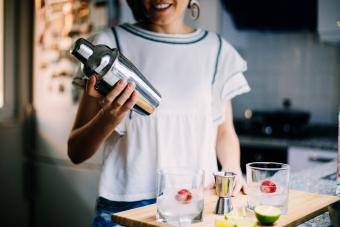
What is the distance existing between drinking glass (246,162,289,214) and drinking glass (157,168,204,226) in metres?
0.13

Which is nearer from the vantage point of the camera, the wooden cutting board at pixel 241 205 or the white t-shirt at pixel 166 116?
the wooden cutting board at pixel 241 205

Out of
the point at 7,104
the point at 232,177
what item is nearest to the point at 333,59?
the point at 7,104

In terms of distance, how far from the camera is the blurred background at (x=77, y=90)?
3.27 meters

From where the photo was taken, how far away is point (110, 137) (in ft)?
5.03

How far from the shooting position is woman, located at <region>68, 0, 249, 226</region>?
147 cm

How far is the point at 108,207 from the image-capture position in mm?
1512

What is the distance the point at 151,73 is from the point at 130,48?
95 millimetres

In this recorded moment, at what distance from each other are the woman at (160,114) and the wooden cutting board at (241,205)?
217mm

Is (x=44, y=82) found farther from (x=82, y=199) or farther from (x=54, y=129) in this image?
(x=82, y=199)

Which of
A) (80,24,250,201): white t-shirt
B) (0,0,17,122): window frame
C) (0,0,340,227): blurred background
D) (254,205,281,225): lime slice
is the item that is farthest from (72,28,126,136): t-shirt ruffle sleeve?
(0,0,17,122): window frame

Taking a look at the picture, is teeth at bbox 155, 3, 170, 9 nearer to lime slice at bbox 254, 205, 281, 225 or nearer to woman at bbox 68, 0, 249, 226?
woman at bbox 68, 0, 249, 226

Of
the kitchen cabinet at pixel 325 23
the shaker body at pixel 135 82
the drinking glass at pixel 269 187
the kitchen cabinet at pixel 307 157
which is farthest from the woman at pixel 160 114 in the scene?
the kitchen cabinet at pixel 325 23

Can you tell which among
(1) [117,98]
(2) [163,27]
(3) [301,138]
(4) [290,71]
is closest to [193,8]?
(2) [163,27]

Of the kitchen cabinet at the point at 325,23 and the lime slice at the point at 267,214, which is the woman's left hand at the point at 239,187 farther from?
the kitchen cabinet at the point at 325,23
